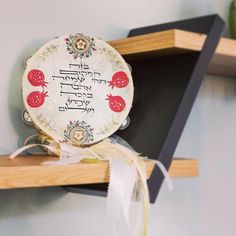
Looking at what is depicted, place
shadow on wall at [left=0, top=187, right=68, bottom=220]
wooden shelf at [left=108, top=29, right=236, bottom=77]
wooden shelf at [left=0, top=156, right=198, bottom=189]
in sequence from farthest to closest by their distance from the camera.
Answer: shadow on wall at [left=0, top=187, right=68, bottom=220] < wooden shelf at [left=108, top=29, right=236, bottom=77] < wooden shelf at [left=0, top=156, right=198, bottom=189]

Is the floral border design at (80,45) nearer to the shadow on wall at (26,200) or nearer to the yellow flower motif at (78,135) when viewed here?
the yellow flower motif at (78,135)

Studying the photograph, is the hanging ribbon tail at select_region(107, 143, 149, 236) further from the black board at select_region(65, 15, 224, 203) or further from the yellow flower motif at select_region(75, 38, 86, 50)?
the yellow flower motif at select_region(75, 38, 86, 50)

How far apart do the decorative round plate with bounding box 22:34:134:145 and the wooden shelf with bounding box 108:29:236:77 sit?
28mm

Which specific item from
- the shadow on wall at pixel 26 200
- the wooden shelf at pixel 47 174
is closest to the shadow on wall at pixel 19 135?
the shadow on wall at pixel 26 200

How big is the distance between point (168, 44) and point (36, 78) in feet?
0.70

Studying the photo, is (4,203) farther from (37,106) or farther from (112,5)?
(112,5)

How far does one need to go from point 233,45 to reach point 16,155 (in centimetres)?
41

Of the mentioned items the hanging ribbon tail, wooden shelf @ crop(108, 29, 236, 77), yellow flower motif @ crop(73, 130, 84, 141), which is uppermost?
wooden shelf @ crop(108, 29, 236, 77)

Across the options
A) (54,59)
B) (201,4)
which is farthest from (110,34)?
(201,4)

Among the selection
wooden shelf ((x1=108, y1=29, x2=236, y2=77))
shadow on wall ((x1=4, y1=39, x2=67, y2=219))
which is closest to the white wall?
shadow on wall ((x1=4, y1=39, x2=67, y2=219))

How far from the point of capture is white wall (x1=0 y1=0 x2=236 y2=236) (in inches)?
32.3

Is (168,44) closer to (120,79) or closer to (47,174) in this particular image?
(120,79)

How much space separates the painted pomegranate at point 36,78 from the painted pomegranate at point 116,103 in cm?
11

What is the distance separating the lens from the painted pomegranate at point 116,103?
819 millimetres
